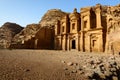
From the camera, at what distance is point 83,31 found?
100ft

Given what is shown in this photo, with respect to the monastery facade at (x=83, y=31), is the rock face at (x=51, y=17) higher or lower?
higher

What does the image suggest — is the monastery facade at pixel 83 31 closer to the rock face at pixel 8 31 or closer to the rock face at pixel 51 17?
the rock face at pixel 51 17

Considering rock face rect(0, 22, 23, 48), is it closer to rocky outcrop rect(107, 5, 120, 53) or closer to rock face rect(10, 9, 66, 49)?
rock face rect(10, 9, 66, 49)

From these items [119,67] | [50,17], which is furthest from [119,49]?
[50,17]

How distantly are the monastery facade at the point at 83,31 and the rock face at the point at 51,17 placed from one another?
271 inches

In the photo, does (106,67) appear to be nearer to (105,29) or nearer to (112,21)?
(112,21)

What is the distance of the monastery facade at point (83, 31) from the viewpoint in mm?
27623

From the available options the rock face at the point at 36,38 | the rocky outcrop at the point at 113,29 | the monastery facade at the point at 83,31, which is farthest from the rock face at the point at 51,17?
the rocky outcrop at the point at 113,29

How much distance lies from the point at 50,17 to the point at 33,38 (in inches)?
559

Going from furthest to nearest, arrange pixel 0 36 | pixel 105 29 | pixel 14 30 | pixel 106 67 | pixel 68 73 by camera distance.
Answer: pixel 14 30
pixel 0 36
pixel 105 29
pixel 106 67
pixel 68 73

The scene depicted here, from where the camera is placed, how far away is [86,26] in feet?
103

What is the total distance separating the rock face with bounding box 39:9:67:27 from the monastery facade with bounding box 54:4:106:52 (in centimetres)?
688

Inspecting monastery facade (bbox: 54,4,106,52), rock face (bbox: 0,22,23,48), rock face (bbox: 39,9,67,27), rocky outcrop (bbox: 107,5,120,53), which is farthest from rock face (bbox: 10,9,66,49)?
rocky outcrop (bbox: 107,5,120,53)

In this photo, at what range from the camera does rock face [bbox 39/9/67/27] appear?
44719 millimetres
